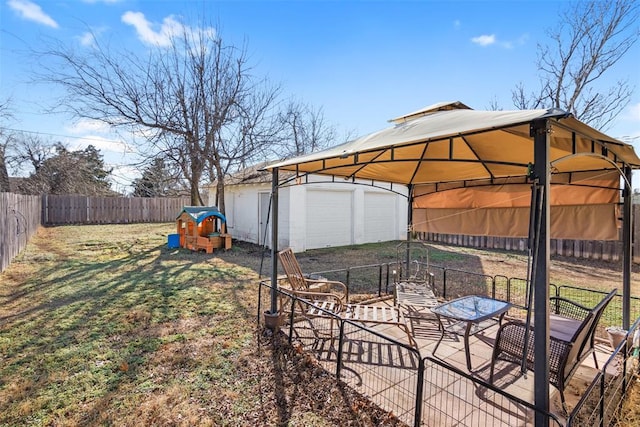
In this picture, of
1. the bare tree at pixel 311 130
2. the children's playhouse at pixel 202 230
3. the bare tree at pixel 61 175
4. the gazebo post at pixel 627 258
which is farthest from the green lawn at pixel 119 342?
the bare tree at pixel 61 175

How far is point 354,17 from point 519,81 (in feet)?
31.3

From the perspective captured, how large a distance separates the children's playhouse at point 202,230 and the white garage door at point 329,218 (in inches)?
122

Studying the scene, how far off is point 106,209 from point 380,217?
17.7m

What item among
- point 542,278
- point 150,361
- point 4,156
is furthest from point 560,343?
point 4,156

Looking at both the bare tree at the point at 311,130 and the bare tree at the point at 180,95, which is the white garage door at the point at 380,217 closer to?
the bare tree at the point at 180,95

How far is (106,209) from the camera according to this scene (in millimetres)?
20344

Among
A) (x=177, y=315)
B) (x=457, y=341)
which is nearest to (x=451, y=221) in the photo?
(x=457, y=341)

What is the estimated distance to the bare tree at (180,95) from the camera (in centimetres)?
1101

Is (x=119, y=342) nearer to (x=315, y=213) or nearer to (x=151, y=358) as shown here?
(x=151, y=358)

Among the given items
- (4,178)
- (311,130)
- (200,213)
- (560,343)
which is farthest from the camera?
(311,130)

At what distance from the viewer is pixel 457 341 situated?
3961mm

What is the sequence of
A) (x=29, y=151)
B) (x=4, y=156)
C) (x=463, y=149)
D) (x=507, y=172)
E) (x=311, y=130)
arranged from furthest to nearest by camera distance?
(x=29, y=151), (x=311, y=130), (x=4, y=156), (x=507, y=172), (x=463, y=149)

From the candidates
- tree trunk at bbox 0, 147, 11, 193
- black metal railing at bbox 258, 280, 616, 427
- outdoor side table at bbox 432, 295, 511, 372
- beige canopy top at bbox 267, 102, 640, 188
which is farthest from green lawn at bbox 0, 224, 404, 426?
tree trunk at bbox 0, 147, 11, 193

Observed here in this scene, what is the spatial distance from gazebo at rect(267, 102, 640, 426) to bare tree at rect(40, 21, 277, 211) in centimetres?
844
